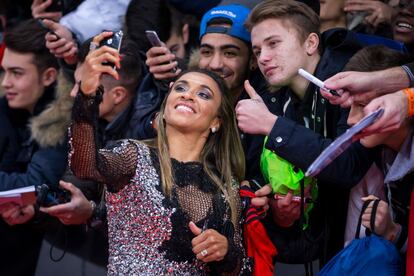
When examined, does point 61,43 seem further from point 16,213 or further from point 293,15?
point 293,15

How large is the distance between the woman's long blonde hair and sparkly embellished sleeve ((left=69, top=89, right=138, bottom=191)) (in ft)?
0.61

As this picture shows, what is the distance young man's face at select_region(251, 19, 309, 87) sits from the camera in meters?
4.68

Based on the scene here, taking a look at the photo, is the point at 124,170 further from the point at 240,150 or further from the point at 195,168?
the point at 240,150

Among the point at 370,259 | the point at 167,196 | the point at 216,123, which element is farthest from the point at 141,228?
the point at 370,259

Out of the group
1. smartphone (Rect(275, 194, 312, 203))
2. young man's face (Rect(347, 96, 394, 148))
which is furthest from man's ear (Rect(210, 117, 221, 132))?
young man's face (Rect(347, 96, 394, 148))

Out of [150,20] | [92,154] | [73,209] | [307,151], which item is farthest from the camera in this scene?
[150,20]

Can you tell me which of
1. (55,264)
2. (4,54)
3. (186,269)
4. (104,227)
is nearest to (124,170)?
(186,269)

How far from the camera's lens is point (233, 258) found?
4238 mm

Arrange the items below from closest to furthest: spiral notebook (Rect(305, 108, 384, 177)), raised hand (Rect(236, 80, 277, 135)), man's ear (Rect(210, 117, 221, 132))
Result: 1. spiral notebook (Rect(305, 108, 384, 177))
2. raised hand (Rect(236, 80, 277, 135))
3. man's ear (Rect(210, 117, 221, 132))

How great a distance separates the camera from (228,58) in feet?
17.0

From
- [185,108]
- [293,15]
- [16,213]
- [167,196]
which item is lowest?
[16,213]

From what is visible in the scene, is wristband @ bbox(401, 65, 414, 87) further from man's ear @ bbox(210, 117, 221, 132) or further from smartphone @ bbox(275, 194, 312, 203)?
man's ear @ bbox(210, 117, 221, 132)

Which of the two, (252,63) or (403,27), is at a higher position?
(403,27)

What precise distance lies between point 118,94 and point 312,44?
1.30m
